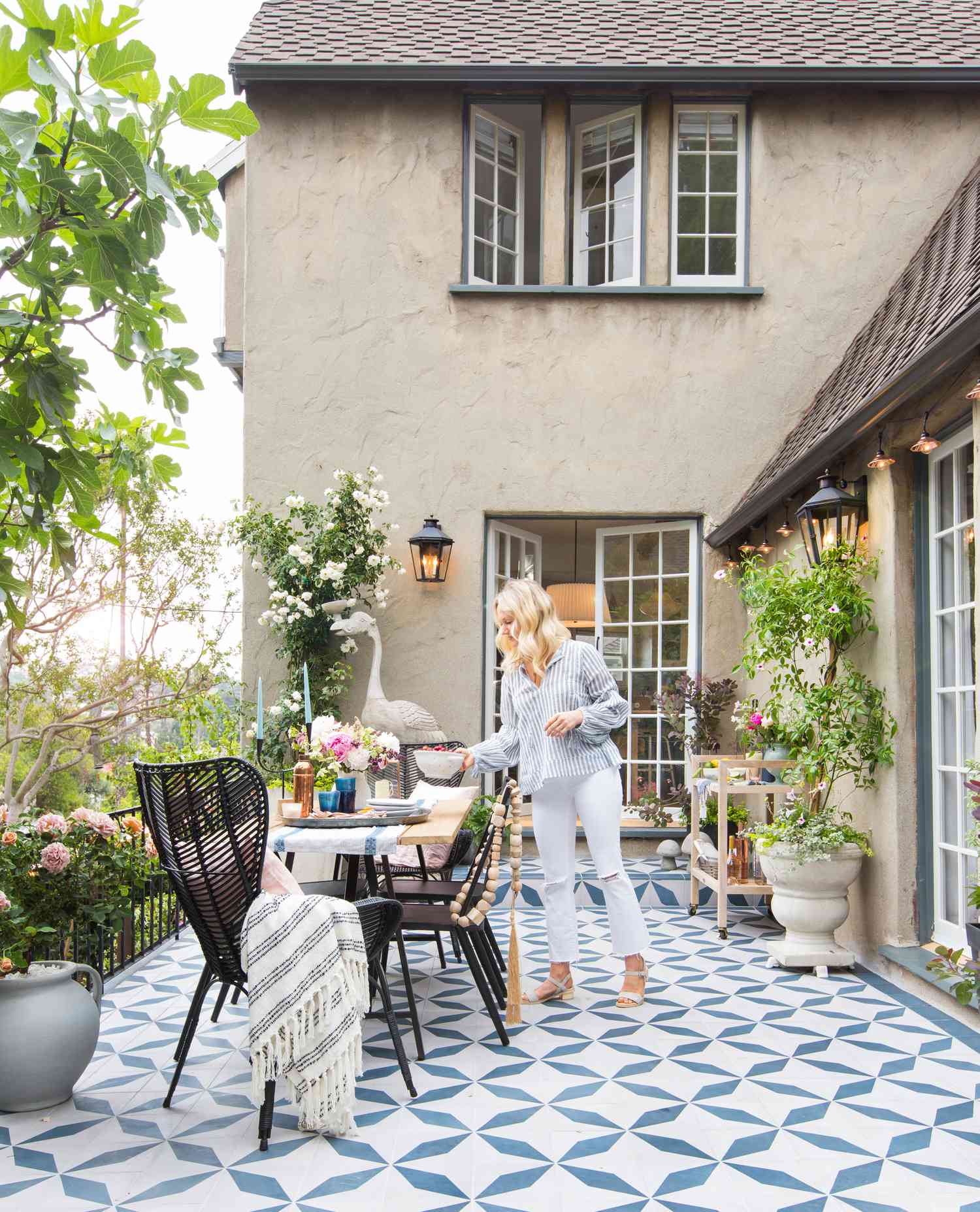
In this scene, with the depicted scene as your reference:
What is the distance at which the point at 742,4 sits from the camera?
321 inches

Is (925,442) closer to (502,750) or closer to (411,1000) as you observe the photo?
(502,750)

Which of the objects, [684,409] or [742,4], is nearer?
[684,409]

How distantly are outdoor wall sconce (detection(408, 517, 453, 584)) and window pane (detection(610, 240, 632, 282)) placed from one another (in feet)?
7.24

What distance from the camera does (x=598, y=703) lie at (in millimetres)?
4285

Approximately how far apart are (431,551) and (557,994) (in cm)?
345

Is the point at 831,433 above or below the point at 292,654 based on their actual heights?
above

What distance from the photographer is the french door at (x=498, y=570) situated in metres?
7.59

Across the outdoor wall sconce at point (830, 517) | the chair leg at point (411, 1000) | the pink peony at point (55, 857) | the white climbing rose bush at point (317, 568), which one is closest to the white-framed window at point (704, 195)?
the white climbing rose bush at point (317, 568)

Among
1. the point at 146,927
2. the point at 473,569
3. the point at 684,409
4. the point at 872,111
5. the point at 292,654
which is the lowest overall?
the point at 146,927

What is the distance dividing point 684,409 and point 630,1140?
5.32 meters

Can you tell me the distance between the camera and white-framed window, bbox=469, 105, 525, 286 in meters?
7.71

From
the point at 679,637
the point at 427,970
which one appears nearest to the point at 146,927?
the point at 427,970

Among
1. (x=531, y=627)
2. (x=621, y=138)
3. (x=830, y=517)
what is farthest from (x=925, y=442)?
(x=621, y=138)

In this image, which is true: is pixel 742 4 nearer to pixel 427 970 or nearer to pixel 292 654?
pixel 292 654
